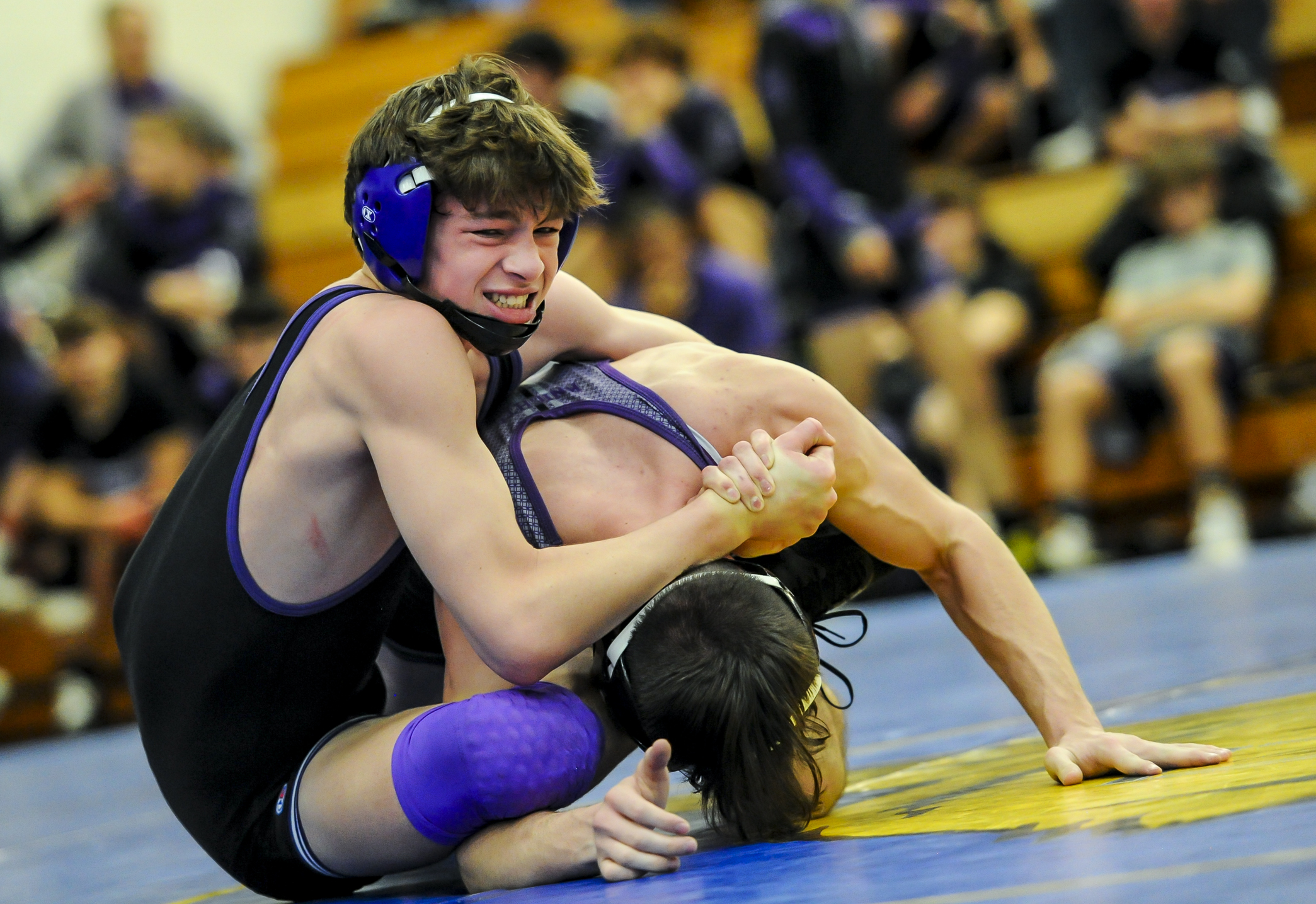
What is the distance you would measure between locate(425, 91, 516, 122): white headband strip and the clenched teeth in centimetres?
28

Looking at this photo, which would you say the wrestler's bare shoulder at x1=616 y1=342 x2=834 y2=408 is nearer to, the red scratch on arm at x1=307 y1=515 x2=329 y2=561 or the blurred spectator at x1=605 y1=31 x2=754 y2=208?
the red scratch on arm at x1=307 y1=515 x2=329 y2=561

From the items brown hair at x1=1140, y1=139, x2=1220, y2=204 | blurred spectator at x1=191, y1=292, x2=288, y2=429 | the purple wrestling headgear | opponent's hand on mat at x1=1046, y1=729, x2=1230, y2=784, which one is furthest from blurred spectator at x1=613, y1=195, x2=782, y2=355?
opponent's hand on mat at x1=1046, y1=729, x2=1230, y2=784

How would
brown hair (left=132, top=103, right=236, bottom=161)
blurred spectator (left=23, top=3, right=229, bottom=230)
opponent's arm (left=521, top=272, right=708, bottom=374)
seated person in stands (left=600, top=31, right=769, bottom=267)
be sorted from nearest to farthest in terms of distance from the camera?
opponent's arm (left=521, top=272, right=708, bottom=374)
seated person in stands (left=600, top=31, right=769, bottom=267)
brown hair (left=132, top=103, right=236, bottom=161)
blurred spectator (left=23, top=3, right=229, bottom=230)

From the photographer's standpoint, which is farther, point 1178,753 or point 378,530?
point 378,530

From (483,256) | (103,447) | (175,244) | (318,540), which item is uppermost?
(483,256)

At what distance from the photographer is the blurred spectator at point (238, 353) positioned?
24.5 feet

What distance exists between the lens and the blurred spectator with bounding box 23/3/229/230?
8391 millimetres

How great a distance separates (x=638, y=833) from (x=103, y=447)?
6.13 metres

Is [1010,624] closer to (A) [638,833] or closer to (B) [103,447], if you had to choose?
(A) [638,833]

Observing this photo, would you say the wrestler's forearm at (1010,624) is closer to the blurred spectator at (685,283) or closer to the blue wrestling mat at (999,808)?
the blue wrestling mat at (999,808)

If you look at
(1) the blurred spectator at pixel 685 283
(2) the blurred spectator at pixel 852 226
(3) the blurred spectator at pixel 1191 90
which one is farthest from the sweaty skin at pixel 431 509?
(3) the blurred spectator at pixel 1191 90

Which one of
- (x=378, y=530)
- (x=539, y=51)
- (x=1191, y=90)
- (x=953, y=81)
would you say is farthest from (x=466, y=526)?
(x=953, y=81)

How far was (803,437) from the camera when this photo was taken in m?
2.28

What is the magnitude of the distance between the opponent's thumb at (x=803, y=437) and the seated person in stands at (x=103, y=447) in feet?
18.4
